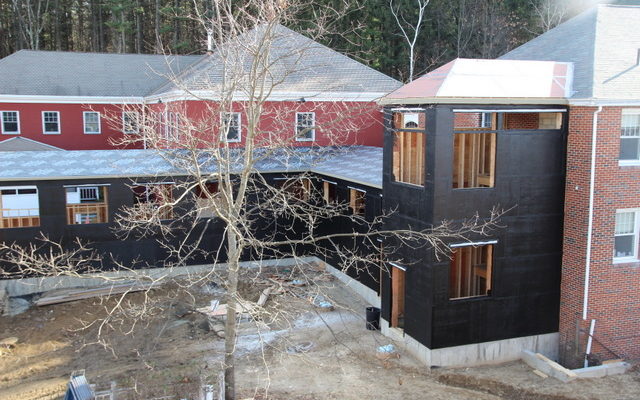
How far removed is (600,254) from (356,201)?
8.15m

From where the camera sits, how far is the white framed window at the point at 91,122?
31562mm

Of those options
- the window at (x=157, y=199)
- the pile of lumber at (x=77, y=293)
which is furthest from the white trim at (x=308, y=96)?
the pile of lumber at (x=77, y=293)

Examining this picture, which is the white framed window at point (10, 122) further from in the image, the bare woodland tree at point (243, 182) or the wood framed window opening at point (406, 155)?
the wood framed window opening at point (406, 155)

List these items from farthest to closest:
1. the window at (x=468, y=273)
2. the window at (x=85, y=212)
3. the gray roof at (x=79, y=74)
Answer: the gray roof at (x=79, y=74) < the window at (x=85, y=212) < the window at (x=468, y=273)

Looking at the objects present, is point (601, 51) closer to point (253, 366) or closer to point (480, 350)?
point (480, 350)

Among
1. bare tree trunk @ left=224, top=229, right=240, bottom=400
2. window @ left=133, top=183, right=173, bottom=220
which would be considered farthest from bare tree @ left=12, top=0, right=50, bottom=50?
bare tree trunk @ left=224, top=229, right=240, bottom=400

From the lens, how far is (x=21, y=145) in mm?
27703

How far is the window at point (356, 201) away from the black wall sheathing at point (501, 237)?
4.54 meters

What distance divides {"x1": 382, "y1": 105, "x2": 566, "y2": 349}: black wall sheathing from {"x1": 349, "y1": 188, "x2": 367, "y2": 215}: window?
4.54 m

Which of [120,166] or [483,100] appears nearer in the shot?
[483,100]

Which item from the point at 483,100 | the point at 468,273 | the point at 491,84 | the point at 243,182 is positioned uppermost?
the point at 491,84

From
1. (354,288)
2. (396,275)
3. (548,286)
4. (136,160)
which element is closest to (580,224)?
(548,286)

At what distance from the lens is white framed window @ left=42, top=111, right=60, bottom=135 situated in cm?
3064

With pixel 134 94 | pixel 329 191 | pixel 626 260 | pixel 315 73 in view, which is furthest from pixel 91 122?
pixel 626 260
